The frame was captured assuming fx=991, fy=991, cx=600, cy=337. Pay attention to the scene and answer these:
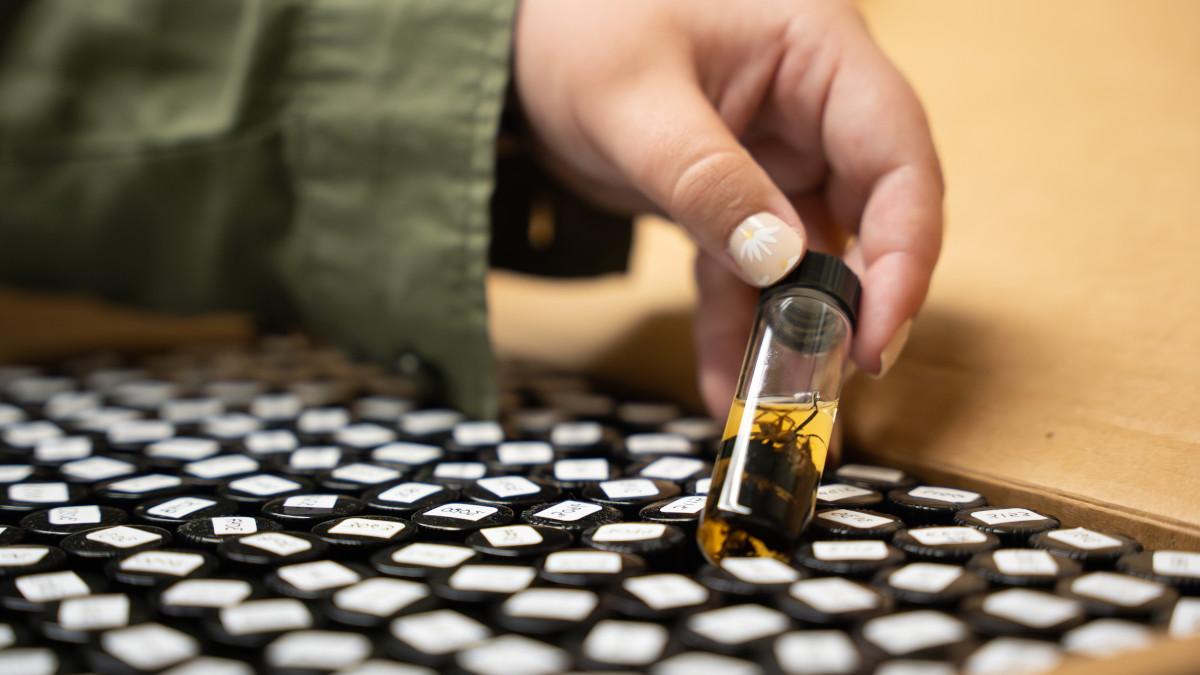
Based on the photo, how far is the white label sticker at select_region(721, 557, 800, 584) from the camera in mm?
422

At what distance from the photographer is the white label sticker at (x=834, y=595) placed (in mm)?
393

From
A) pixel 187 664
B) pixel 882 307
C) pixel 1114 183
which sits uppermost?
pixel 1114 183

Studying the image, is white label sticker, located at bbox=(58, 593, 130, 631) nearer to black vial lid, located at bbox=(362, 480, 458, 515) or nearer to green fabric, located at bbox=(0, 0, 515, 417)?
black vial lid, located at bbox=(362, 480, 458, 515)

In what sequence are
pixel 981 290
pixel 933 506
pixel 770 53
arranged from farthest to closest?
pixel 981 290 < pixel 770 53 < pixel 933 506

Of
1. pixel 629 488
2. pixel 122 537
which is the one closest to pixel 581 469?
pixel 629 488

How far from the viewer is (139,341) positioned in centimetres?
107

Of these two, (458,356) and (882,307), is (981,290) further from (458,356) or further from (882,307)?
(458,356)

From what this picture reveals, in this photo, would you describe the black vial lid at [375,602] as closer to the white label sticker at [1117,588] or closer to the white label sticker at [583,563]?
the white label sticker at [583,563]

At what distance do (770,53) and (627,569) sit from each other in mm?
368

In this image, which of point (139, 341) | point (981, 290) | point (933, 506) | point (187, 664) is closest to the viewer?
point (187, 664)

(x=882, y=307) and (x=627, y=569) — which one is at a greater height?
(x=882, y=307)

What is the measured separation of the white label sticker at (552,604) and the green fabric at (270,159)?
36 cm

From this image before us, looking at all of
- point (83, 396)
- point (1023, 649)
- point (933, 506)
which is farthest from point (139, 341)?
point (1023, 649)

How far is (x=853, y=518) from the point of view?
510 mm
